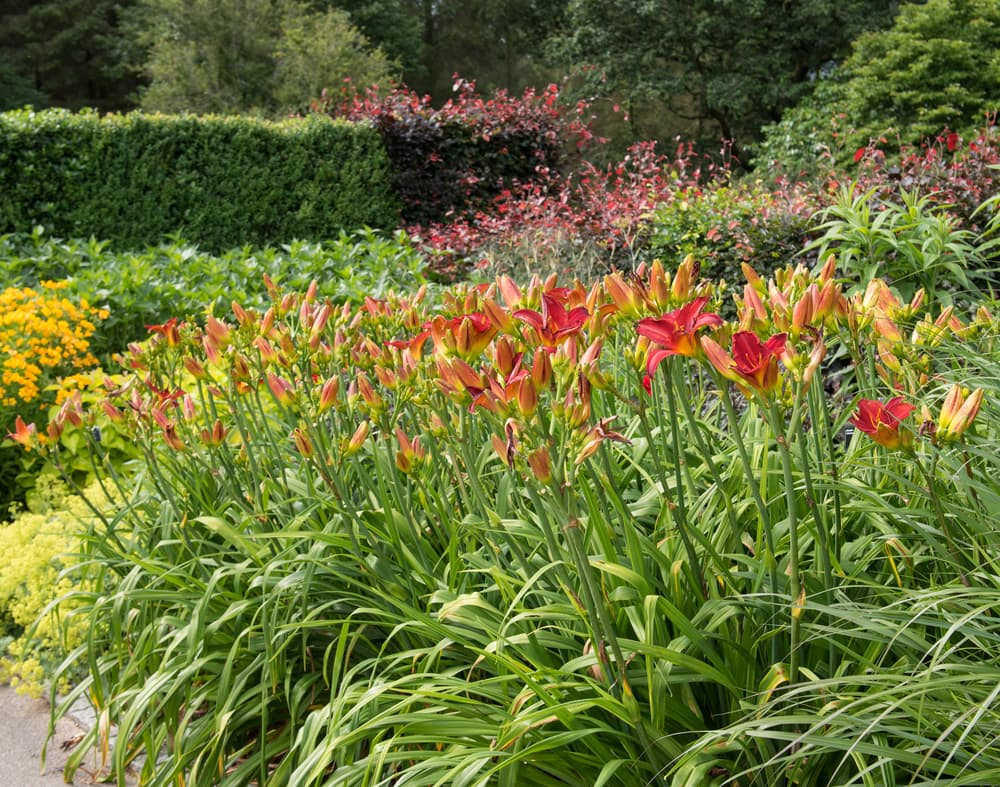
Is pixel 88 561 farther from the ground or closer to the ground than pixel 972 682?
closer to the ground

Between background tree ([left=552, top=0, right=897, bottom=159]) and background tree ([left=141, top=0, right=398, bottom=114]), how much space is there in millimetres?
4599

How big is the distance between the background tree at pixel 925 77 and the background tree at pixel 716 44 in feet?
A: 10.6

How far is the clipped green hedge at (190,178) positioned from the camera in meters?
8.60

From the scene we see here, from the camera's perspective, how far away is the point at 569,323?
162cm

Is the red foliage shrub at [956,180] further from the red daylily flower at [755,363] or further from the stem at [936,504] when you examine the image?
the red daylily flower at [755,363]

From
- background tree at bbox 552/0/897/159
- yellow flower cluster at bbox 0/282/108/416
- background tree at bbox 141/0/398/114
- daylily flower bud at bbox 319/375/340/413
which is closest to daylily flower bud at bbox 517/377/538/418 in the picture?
daylily flower bud at bbox 319/375/340/413

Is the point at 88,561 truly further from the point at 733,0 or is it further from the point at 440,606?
the point at 733,0

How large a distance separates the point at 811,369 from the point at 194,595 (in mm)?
1706

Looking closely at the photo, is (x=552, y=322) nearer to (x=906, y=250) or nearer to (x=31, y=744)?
(x=31, y=744)

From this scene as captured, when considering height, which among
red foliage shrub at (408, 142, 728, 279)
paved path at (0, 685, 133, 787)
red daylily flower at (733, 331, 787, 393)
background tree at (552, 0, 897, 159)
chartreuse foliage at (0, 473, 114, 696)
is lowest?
paved path at (0, 685, 133, 787)

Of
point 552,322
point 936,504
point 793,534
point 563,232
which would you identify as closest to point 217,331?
point 552,322

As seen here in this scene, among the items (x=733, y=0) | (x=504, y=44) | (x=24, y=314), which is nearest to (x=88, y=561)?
(x=24, y=314)

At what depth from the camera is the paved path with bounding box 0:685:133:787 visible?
2.36m

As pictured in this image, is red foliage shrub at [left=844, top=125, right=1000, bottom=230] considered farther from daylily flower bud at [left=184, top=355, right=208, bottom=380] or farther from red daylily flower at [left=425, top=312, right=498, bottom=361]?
daylily flower bud at [left=184, top=355, right=208, bottom=380]
